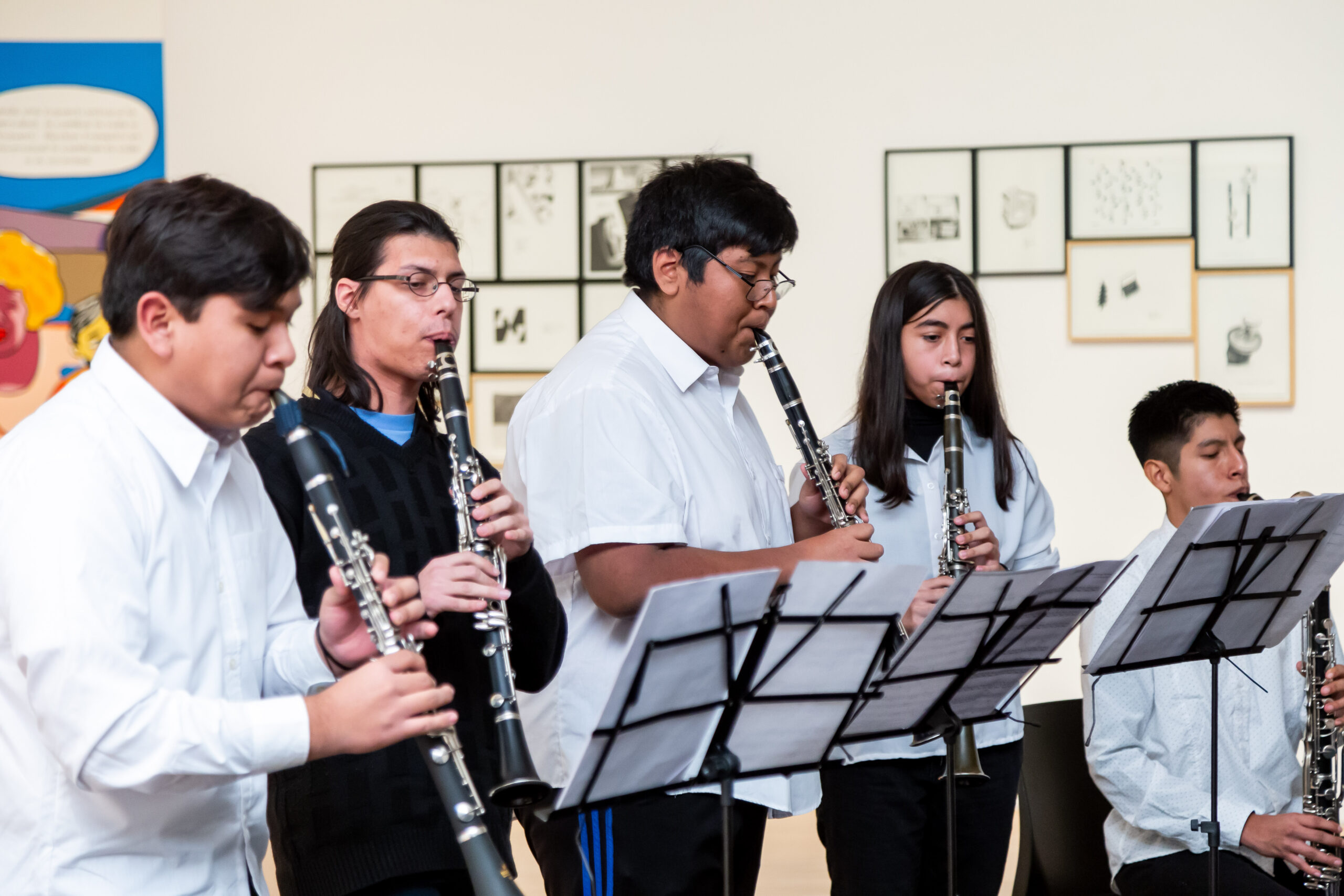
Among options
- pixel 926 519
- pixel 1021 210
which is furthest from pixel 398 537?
pixel 1021 210

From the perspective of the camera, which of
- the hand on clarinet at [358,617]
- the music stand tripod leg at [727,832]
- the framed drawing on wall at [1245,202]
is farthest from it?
the framed drawing on wall at [1245,202]

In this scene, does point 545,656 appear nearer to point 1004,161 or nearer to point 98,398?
point 98,398

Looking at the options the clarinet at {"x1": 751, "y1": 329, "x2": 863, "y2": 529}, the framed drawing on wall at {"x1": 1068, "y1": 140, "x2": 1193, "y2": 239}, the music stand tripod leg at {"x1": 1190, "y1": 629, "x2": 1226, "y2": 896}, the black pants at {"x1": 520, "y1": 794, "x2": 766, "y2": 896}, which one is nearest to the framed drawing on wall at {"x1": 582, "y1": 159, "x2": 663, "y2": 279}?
the framed drawing on wall at {"x1": 1068, "y1": 140, "x2": 1193, "y2": 239}

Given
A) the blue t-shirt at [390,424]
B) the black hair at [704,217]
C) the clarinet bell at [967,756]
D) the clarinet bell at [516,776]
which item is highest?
the black hair at [704,217]

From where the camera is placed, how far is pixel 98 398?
1275 millimetres

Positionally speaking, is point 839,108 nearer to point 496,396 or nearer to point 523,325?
point 523,325

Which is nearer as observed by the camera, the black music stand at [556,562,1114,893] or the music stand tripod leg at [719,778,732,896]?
the black music stand at [556,562,1114,893]

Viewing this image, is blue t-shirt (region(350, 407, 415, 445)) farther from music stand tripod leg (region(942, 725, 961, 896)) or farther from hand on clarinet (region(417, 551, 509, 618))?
music stand tripod leg (region(942, 725, 961, 896))

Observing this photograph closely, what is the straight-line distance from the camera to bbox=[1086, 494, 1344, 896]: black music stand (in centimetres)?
204

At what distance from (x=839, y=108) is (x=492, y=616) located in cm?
342

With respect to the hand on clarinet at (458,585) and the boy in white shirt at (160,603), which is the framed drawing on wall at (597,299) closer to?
the hand on clarinet at (458,585)

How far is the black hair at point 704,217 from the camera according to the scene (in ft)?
6.50

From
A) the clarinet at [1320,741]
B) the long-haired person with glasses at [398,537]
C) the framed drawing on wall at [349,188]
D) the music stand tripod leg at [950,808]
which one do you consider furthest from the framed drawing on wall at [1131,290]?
the long-haired person with glasses at [398,537]

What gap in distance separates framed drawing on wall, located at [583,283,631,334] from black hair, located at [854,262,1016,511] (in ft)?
6.91
